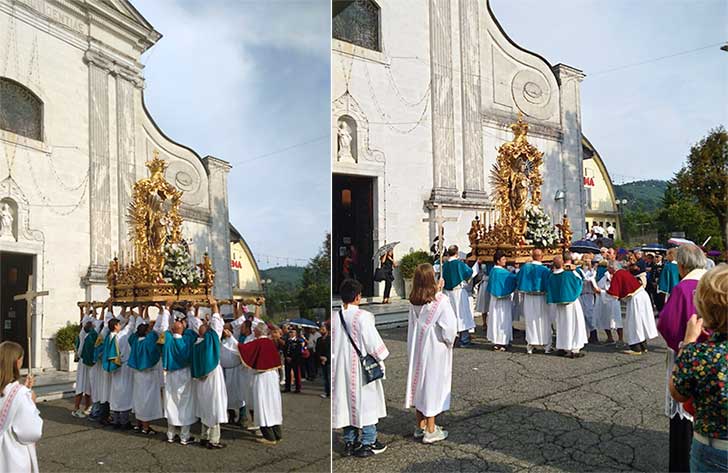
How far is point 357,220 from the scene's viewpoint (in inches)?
418

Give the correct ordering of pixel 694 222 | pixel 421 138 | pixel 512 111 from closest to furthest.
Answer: pixel 694 222, pixel 421 138, pixel 512 111

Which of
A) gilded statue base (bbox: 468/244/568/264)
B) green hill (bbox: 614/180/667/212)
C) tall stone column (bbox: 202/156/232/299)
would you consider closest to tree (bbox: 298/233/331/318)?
tall stone column (bbox: 202/156/232/299)

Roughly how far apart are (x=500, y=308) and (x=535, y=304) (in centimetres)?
54

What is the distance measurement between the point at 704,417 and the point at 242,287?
2235 mm

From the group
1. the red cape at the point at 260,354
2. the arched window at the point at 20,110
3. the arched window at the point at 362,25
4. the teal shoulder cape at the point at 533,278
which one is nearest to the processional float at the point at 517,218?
the teal shoulder cape at the point at 533,278

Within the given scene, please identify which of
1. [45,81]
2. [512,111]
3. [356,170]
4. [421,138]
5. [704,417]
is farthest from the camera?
[512,111]

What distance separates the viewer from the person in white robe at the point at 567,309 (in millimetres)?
8008

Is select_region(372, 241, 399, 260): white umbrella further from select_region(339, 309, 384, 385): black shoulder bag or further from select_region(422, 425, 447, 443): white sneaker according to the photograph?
select_region(339, 309, 384, 385): black shoulder bag

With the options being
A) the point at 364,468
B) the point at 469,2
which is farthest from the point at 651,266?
the point at 364,468

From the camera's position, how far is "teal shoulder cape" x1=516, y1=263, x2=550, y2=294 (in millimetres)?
8547

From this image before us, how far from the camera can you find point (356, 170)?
1051 cm

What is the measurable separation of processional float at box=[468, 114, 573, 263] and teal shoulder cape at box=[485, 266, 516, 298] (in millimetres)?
545

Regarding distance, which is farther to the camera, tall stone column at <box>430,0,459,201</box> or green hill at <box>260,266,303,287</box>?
tall stone column at <box>430,0,459,201</box>

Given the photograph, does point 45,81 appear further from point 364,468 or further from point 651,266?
point 651,266
